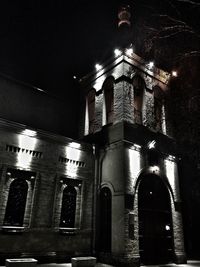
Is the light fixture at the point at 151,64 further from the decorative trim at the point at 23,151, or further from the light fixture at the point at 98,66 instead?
the decorative trim at the point at 23,151

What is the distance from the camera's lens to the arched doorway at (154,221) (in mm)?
13170

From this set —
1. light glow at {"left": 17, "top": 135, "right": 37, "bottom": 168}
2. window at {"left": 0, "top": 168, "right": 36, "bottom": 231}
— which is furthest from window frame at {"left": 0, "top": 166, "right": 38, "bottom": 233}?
light glow at {"left": 17, "top": 135, "right": 37, "bottom": 168}

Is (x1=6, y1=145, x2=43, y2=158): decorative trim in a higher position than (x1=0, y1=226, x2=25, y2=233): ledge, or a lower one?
higher

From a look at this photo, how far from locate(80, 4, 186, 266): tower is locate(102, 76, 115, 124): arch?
0.23 ft

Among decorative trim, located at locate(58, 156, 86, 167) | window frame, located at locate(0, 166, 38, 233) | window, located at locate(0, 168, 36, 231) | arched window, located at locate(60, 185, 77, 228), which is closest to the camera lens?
window frame, located at locate(0, 166, 38, 233)

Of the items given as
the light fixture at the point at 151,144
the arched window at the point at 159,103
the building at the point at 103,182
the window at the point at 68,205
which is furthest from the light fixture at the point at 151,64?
the window at the point at 68,205

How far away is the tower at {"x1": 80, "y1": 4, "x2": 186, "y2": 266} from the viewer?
12.7 metres

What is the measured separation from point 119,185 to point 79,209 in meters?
2.71

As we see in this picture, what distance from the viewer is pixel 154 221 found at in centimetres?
1392

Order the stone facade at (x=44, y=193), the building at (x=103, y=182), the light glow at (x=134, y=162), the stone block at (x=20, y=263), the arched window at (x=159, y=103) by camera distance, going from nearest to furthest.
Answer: the stone block at (x=20, y=263)
the stone facade at (x=44, y=193)
the building at (x=103, y=182)
the light glow at (x=134, y=162)
the arched window at (x=159, y=103)

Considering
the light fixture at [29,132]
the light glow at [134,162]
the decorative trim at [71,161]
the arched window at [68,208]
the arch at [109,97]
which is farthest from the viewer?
the arch at [109,97]

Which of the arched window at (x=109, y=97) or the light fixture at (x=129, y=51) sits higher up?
the light fixture at (x=129, y=51)

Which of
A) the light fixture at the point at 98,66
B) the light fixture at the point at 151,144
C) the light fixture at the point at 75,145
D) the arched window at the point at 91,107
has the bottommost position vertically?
the light fixture at the point at 75,145

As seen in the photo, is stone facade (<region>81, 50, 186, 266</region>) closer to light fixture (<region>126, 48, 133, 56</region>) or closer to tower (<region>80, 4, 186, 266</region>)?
tower (<region>80, 4, 186, 266</region>)
